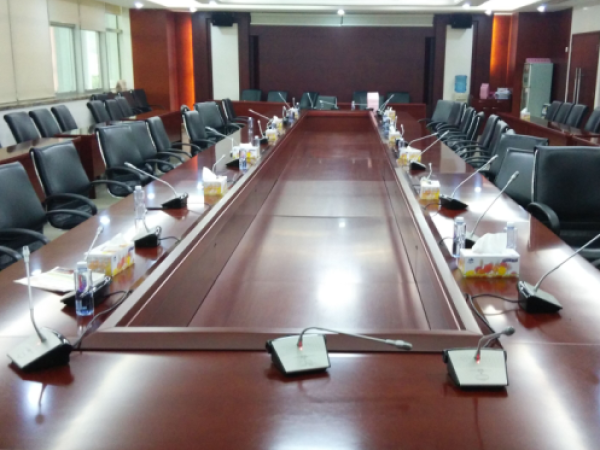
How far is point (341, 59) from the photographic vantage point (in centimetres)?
1148

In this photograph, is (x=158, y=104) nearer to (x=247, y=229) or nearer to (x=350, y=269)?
(x=247, y=229)

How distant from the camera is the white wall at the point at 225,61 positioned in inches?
445

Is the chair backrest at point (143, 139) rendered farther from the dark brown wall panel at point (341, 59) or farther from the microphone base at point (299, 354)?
the dark brown wall panel at point (341, 59)

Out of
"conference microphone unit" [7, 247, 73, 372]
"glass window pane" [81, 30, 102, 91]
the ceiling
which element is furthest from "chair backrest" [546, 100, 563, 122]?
"conference microphone unit" [7, 247, 73, 372]

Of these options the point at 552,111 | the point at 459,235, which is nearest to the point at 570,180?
the point at 459,235

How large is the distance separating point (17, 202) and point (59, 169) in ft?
2.10

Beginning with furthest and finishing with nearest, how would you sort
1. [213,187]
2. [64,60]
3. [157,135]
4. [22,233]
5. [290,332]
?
[64,60] → [157,135] → [213,187] → [22,233] → [290,332]

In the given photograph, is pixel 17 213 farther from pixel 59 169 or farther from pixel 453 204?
pixel 453 204

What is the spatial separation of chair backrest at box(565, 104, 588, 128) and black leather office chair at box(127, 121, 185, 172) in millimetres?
4799

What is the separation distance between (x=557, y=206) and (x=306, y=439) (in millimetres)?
2406

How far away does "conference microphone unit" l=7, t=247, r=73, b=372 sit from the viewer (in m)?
1.29

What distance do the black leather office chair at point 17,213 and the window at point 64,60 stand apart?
690 centimetres

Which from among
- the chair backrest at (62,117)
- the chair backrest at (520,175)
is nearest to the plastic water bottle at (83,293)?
the chair backrest at (520,175)

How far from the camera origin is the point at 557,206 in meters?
3.09
